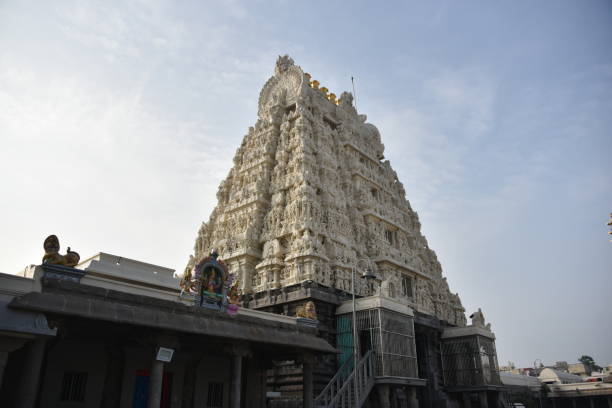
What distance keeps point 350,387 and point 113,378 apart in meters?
11.0

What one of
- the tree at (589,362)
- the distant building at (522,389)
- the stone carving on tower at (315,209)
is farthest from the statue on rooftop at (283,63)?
the tree at (589,362)

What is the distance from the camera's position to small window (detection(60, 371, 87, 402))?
16719mm

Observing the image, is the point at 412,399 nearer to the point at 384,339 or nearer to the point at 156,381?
the point at 384,339

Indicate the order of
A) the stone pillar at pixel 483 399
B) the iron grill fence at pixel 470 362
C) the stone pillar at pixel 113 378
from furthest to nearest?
the iron grill fence at pixel 470 362 < the stone pillar at pixel 483 399 < the stone pillar at pixel 113 378

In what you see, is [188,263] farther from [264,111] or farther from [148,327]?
[148,327]

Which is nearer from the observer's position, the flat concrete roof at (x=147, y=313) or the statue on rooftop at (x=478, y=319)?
the flat concrete roof at (x=147, y=313)

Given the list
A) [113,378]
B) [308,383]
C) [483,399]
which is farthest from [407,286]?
[113,378]

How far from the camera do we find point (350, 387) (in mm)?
23078

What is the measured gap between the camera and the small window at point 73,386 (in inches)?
658

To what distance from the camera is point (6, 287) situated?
13.7 metres

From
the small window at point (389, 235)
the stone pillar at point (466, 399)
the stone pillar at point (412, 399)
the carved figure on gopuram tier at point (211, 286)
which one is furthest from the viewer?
the small window at point (389, 235)

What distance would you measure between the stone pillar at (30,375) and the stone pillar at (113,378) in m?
4.46

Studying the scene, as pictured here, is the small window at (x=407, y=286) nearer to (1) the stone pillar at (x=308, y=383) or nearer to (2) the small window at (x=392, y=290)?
(2) the small window at (x=392, y=290)

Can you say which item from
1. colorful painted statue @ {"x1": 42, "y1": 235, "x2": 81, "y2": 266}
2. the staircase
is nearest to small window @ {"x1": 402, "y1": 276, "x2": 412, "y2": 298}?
the staircase
